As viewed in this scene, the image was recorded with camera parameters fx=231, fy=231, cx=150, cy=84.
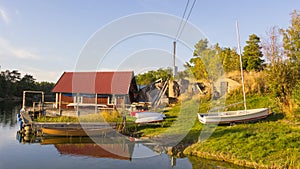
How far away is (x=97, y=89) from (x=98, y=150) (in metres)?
12.7

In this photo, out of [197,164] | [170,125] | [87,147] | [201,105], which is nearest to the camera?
[197,164]

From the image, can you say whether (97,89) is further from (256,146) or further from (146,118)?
(256,146)

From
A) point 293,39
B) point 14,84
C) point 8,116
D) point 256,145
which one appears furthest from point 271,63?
point 14,84

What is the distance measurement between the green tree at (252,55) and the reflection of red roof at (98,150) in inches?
800

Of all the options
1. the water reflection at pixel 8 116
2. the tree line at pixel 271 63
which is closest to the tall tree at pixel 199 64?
the tree line at pixel 271 63

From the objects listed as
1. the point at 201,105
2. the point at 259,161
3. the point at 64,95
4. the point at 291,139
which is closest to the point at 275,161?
the point at 259,161

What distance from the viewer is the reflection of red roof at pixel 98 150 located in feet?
40.0

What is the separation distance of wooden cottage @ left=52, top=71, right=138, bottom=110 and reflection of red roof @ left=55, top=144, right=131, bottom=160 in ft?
31.3

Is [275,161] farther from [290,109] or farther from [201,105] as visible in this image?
[201,105]

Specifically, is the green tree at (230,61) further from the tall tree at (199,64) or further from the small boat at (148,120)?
the small boat at (148,120)

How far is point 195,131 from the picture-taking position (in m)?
14.4

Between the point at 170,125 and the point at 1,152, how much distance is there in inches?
410

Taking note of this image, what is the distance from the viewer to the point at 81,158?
1177cm

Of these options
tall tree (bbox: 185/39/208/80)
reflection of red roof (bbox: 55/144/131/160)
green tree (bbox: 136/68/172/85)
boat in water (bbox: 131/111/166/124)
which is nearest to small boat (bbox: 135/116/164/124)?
boat in water (bbox: 131/111/166/124)
